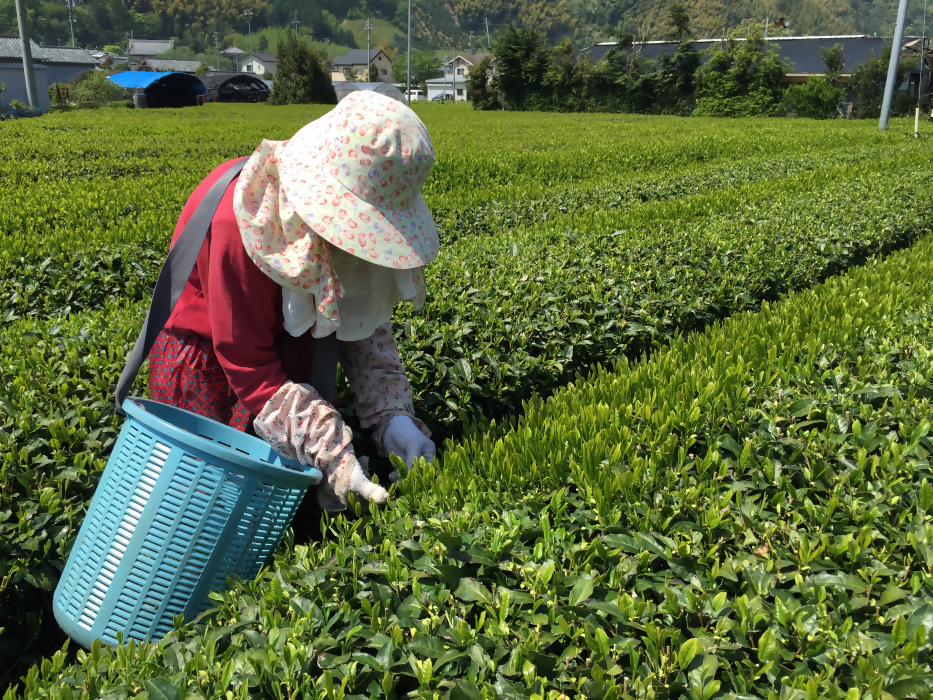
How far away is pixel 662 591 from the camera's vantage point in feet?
5.14

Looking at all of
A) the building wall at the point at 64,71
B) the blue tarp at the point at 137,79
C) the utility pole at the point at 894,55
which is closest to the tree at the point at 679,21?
the utility pole at the point at 894,55

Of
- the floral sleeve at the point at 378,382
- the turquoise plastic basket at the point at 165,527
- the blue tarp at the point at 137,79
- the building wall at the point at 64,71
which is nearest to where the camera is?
the turquoise plastic basket at the point at 165,527

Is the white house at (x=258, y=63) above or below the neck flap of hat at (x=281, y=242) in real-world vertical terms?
above

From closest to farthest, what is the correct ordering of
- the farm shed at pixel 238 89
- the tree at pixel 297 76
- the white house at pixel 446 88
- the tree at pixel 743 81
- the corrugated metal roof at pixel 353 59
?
the tree at pixel 743 81 → the tree at pixel 297 76 → the farm shed at pixel 238 89 → the corrugated metal roof at pixel 353 59 → the white house at pixel 446 88

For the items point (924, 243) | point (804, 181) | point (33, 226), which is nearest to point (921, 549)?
point (924, 243)

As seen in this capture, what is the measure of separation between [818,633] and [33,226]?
6452mm

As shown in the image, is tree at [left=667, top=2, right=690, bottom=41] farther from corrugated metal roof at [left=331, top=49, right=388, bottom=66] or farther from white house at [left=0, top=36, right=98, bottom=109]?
corrugated metal roof at [left=331, top=49, right=388, bottom=66]

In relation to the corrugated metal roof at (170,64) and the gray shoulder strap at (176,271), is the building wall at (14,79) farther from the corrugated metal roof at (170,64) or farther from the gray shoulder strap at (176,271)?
the gray shoulder strap at (176,271)

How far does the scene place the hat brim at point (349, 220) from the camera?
5.71 feet

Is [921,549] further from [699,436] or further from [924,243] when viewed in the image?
[924,243]

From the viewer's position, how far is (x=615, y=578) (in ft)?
5.22

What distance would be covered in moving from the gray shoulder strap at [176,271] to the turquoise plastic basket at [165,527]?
0.21 meters

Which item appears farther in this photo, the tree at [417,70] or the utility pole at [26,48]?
the tree at [417,70]

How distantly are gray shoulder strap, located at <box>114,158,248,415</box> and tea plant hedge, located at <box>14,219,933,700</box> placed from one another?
72 cm
